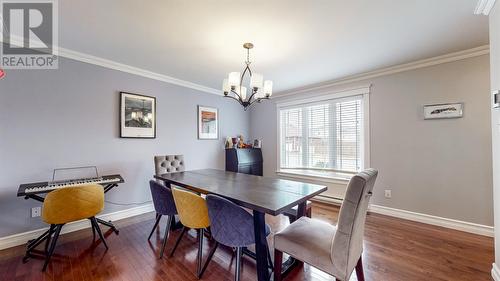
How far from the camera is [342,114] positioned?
360 cm

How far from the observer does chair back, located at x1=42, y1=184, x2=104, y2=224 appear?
6.05 feet

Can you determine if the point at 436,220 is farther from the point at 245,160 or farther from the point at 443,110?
the point at 245,160

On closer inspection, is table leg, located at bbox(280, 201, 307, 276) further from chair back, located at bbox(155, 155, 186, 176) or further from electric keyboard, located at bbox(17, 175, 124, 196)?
electric keyboard, located at bbox(17, 175, 124, 196)

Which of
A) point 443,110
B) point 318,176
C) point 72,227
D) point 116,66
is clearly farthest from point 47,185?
point 443,110

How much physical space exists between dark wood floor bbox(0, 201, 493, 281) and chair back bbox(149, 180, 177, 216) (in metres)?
0.47

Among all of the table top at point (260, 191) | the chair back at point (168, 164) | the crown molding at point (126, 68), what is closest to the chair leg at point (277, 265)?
the table top at point (260, 191)

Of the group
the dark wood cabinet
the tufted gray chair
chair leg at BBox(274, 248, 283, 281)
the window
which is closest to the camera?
chair leg at BBox(274, 248, 283, 281)

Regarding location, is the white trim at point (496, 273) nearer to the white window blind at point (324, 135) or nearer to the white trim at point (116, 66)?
the white window blind at point (324, 135)

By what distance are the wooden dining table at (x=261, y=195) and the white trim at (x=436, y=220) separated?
6.45 feet

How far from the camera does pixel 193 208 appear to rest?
166 centimetres

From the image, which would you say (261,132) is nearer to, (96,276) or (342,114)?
(342,114)

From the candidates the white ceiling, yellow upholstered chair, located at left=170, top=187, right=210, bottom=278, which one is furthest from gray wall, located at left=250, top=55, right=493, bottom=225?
yellow upholstered chair, located at left=170, top=187, right=210, bottom=278

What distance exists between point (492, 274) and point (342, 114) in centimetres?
256

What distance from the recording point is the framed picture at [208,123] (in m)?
4.04
